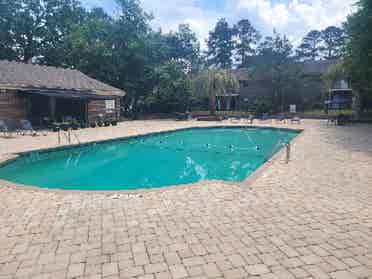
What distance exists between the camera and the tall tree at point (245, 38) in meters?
54.3

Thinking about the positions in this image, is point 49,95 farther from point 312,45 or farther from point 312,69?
point 312,45

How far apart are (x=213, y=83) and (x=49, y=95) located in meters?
15.9

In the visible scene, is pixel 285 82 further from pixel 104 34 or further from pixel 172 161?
pixel 172 161

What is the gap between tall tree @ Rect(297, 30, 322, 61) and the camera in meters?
56.2

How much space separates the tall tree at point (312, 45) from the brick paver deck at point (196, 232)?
190 ft

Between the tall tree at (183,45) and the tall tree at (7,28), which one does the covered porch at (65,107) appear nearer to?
the tall tree at (183,45)

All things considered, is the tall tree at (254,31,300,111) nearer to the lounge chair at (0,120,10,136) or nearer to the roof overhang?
the roof overhang

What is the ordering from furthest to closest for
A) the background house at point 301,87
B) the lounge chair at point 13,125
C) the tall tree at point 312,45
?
the tall tree at point 312,45
the background house at point 301,87
the lounge chair at point 13,125

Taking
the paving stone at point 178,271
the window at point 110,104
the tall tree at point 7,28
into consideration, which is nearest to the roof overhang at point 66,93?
the window at point 110,104

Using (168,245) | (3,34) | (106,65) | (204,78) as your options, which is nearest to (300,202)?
(168,245)

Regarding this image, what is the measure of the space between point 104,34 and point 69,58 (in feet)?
17.3

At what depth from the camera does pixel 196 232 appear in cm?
367

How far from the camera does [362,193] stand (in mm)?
5188

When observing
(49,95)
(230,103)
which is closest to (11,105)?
(49,95)
